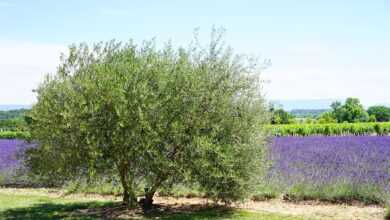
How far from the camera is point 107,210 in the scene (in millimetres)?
10258

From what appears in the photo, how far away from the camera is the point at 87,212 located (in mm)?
10086

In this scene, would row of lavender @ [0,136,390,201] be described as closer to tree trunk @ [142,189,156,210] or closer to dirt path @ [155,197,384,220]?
dirt path @ [155,197,384,220]

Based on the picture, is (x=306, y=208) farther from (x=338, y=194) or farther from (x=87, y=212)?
(x=87, y=212)

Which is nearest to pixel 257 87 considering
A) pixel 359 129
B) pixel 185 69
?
pixel 185 69

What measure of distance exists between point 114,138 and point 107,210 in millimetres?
2472

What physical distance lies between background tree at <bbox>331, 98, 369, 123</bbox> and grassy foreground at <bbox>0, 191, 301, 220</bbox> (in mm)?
47373

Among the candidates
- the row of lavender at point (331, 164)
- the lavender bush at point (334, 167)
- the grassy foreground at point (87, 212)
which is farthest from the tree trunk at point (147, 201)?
the lavender bush at point (334, 167)

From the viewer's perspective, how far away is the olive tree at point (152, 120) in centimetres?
840

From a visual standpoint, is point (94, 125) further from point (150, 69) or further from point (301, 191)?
point (301, 191)

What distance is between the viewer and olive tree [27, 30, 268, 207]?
8.40 meters

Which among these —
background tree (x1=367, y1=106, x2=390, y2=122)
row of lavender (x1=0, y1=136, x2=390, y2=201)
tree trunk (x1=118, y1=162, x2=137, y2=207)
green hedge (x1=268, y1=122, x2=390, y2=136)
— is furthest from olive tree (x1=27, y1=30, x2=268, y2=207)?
background tree (x1=367, y1=106, x2=390, y2=122)

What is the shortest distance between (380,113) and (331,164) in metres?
55.3

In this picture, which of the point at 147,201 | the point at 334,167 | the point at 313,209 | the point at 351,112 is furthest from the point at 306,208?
the point at 351,112

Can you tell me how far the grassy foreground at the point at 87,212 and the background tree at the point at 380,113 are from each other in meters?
56.4
